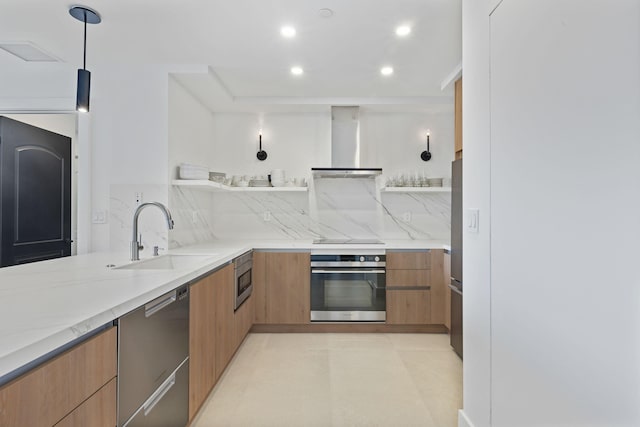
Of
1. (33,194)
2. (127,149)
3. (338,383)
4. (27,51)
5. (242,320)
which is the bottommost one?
(338,383)

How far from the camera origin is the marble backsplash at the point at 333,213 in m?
3.84

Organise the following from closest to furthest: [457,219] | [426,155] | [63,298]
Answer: [63,298] → [457,219] → [426,155]

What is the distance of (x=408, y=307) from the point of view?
3221 millimetres

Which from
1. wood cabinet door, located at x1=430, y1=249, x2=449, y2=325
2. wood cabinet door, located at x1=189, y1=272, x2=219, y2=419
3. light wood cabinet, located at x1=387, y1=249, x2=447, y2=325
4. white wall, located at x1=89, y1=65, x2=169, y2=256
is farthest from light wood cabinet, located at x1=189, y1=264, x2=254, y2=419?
wood cabinet door, located at x1=430, y1=249, x2=449, y2=325

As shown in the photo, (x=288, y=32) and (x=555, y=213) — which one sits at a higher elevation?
(x=288, y=32)

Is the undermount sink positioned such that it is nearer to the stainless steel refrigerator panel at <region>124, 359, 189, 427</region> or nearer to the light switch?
the stainless steel refrigerator panel at <region>124, 359, 189, 427</region>

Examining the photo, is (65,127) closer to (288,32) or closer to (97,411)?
(288,32)

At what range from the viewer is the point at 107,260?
214cm

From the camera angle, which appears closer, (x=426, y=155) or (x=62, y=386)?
(x=62, y=386)

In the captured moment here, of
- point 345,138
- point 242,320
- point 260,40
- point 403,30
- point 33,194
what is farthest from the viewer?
point 345,138

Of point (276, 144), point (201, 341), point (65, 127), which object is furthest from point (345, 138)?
point (65, 127)

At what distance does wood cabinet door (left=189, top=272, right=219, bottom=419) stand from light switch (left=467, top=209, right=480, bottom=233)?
4.75ft

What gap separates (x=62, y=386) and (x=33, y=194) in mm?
2917

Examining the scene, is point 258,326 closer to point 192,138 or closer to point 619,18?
point 192,138
